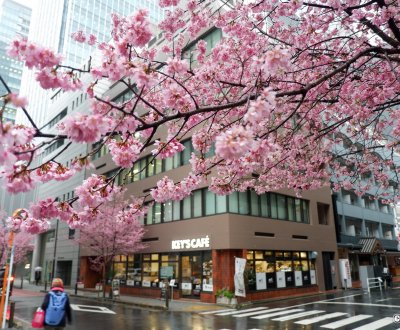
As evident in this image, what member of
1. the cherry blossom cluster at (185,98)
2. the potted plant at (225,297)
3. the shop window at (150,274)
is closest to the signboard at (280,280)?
the potted plant at (225,297)

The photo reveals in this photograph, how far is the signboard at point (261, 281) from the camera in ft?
70.9

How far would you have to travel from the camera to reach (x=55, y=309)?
760 centimetres

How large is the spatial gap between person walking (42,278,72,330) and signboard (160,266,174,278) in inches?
633

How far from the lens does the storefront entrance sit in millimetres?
21750

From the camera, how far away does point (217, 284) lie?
66.4ft

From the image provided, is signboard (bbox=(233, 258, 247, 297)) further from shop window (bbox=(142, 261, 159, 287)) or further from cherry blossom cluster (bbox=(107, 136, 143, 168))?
cherry blossom cluster (bbox=(107, 136, 143, 168))

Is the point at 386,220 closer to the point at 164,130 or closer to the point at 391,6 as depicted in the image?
the point at 164,130

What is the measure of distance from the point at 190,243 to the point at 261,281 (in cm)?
545

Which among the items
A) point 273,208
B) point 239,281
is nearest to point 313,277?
point 273,208

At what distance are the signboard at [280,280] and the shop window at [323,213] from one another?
9358 millimetres

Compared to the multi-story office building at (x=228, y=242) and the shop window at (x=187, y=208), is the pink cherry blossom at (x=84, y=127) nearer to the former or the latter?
the multi-story office building at (x=228, y=242)

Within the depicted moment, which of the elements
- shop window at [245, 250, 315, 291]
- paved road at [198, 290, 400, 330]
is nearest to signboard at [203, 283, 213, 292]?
shop window at [245, 250, 315, 291]

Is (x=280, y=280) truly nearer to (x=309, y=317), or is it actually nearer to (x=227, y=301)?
(x=227, y=301)

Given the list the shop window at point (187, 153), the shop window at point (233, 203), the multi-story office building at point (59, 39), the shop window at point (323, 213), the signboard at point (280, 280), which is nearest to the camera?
the shop window at point (233, 203)
